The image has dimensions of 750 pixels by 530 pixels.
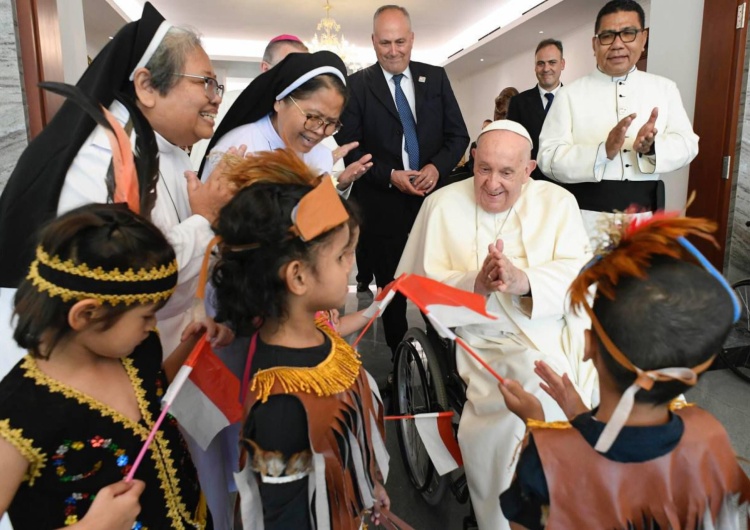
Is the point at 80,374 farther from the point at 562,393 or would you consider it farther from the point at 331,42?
the point at 331,42

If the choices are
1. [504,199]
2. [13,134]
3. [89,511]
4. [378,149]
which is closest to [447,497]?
[504,199]

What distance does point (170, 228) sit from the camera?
5.25 feet

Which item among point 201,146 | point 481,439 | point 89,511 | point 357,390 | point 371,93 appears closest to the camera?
point 89,511

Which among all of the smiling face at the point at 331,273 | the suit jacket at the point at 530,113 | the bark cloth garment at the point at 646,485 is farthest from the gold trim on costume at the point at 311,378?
the suit jacket at the point at 530,113

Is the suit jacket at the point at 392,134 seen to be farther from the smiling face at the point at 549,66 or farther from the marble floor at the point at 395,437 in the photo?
the smiling face at the point at 549,66

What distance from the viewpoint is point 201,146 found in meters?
2.98

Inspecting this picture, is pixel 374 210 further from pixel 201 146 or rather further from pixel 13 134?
pixel 13 134

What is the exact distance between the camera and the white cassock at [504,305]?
186cm

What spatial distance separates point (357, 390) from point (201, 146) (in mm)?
2115

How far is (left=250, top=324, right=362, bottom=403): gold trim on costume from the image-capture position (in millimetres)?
1185

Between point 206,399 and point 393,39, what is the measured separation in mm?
2651

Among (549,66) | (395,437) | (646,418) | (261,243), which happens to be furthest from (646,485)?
(549,66)

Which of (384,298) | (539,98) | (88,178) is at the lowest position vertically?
(384,298)

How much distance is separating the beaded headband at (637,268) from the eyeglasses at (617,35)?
2.33 metres
